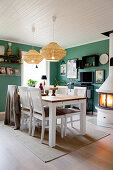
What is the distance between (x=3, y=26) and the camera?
385 centimetres

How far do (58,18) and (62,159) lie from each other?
285 centimetres

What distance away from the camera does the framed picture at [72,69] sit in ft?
19.0

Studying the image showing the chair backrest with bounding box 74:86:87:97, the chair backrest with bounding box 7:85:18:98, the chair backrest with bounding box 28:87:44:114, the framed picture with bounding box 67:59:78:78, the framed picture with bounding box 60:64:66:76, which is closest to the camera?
the chair backrest with bounding box 28:87:44:114

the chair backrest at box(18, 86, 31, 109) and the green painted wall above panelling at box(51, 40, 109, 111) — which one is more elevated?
the green painted wall above panelling at box(51, 40, 109, 111)

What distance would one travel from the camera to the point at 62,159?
2189mm

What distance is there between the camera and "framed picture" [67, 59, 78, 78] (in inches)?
228

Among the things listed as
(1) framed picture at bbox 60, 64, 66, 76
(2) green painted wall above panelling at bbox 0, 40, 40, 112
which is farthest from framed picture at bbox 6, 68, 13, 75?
(1) framed picture at bbox 60, 64, 66, 76

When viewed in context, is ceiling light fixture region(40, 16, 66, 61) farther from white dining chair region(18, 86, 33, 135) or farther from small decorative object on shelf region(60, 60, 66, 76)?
small decorative object on shelf region(60, 60, 66, 76)

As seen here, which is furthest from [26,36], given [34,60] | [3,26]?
[34,60]

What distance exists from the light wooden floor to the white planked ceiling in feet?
8.60

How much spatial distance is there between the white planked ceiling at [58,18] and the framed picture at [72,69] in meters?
1.28

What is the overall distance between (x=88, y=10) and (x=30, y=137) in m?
2.85

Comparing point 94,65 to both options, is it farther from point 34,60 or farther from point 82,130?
point 82,130

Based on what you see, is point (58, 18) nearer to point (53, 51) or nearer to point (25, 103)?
point (53, 51)
